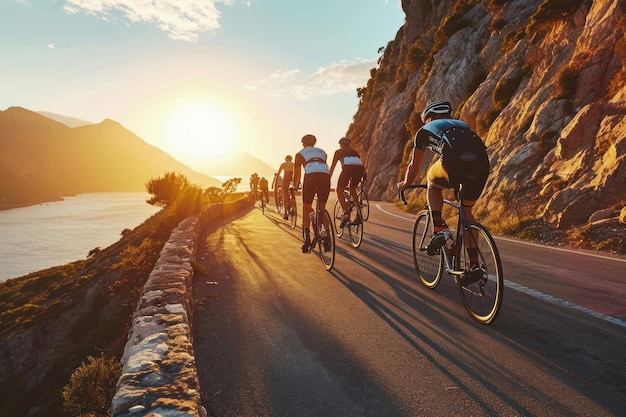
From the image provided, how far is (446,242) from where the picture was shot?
4586 mm

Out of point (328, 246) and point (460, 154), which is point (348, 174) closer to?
point (328, 246)

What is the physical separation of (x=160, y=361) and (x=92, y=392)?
3.42 feet

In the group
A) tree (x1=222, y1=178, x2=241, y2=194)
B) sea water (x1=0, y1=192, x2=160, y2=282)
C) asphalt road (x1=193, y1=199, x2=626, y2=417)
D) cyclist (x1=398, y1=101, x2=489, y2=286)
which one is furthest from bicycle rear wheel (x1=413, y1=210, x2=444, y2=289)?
sea water (x1=0, y1=192, x2=160, y2=282)

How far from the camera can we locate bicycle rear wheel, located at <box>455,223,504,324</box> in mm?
3869

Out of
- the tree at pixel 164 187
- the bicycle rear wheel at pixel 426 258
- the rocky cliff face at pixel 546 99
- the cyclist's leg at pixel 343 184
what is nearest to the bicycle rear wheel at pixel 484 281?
the bicycle rear wheel at pixel 426 258

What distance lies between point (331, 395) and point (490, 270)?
2.16 meters

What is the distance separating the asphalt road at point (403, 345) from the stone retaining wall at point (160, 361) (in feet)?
1.11

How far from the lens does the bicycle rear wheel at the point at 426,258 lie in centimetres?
525

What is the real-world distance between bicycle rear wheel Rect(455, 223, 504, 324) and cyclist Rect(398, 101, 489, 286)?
7 centimetres

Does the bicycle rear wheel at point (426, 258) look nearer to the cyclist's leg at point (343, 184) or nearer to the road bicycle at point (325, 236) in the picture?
the road bicycle at point (325, 236)

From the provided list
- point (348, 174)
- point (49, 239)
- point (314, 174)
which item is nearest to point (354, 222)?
point (348, 174)

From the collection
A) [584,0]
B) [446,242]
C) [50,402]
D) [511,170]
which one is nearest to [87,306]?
[50,402]

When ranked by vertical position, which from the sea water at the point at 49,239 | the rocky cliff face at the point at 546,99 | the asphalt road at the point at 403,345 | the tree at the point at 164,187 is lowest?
the sea water at the point at 49,239

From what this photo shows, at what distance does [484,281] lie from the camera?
13.4 ft
